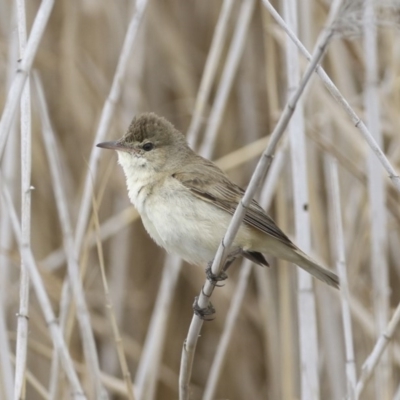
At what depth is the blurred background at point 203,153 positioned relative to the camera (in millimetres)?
3592

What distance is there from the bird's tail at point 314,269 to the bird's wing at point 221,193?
52mm

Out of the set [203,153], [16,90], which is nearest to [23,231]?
[16,90]

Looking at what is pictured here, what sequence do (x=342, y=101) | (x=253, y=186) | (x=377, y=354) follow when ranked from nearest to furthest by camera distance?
(x=253, y=186)
(x=342, y=101)
(x=377, y=354)

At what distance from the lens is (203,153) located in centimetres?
358

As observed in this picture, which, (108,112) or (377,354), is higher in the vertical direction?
(108,112)

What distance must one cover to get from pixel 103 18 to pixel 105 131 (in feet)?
5.26

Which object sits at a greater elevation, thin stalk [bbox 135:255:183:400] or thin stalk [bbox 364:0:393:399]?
thin stalk [bbox 364:0:393:399]

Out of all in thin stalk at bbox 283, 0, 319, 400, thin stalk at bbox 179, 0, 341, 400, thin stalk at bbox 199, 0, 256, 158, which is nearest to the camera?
thin stalk at bbox 179, 0, 341, 400

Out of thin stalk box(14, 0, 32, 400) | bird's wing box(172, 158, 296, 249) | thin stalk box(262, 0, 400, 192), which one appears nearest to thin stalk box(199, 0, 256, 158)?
bird's wing box(172, 158, 296, 249)

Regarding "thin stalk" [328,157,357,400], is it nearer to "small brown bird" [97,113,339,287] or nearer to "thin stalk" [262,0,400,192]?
"small brown bird" [97,113,339,287]

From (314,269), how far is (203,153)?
3.40 feet

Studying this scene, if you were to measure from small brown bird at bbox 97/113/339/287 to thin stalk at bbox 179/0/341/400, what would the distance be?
1.62 feet

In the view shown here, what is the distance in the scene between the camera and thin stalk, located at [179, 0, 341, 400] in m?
1.62

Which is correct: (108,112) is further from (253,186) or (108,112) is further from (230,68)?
(253,186)
